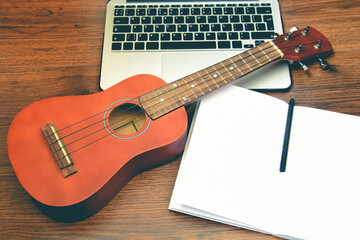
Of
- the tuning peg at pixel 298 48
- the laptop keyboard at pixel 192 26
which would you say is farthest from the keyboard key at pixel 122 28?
the tuning peg at pixel 298 48

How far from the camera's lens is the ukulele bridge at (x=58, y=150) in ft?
1.84

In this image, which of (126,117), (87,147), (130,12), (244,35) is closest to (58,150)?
(87,147)

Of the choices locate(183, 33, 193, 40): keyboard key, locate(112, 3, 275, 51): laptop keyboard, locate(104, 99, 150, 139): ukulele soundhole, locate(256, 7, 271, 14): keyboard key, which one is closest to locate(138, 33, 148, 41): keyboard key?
locate(112, 3, 275, 51): laptop keyboard

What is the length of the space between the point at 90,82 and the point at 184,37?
0.89 feet

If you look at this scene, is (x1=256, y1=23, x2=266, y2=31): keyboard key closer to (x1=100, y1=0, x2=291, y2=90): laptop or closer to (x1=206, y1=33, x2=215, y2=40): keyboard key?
(x1=100, y1=0, x2=291, y2=90): laptop

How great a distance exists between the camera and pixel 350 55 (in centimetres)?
75

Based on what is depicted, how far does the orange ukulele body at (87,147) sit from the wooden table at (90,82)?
0.13ft

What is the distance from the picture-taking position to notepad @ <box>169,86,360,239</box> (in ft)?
1.91

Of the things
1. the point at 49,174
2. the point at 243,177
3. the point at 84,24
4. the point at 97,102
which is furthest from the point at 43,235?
the point at 84,24

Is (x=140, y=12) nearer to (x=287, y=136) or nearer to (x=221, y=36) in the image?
(x=221, y=36)

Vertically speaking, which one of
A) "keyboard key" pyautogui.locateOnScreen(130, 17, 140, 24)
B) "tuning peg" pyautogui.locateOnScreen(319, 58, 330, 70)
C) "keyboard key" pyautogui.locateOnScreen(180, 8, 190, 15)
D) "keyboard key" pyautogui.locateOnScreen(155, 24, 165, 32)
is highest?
"keyboard key" pyautogui.locateOnScreen(130, 17, 140, 24)

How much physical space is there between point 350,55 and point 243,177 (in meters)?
0.45

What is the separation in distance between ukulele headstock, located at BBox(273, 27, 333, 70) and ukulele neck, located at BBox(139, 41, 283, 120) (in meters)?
0.03

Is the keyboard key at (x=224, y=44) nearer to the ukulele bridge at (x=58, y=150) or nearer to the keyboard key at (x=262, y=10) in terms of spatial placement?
the keyboard key at (x=262, y=10)
